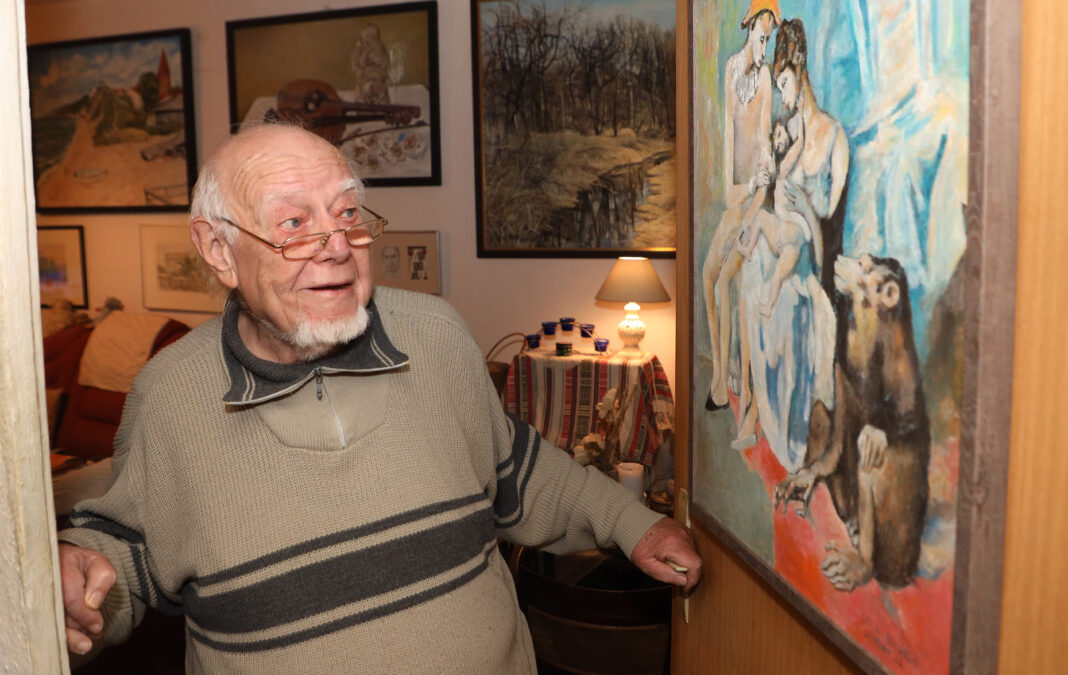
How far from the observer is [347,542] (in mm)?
1329

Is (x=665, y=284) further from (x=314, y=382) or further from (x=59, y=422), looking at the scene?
(x=59, y=422)

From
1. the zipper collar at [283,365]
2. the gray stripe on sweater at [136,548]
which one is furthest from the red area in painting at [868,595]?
the gray stripe on sweater at [136,548]

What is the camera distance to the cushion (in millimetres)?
4793

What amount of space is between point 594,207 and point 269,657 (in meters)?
3.37

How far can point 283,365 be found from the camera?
1.40 meters

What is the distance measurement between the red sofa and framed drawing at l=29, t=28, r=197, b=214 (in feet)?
3.17

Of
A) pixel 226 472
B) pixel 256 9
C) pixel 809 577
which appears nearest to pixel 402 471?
A: pixel 226 472

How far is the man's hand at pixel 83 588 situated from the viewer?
91 centimetres

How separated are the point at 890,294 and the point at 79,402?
530 cm

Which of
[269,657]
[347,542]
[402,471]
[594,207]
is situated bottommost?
[269,657]

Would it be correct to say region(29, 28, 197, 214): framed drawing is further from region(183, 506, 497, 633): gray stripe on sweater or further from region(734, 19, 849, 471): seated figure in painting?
region(734, 19, 849, 471): seated figure in painting

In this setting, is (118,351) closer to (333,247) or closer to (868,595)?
(333,247)

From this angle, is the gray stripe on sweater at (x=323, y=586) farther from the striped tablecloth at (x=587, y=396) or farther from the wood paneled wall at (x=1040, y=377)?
the striped tablecloth at (x=587, y=396)
